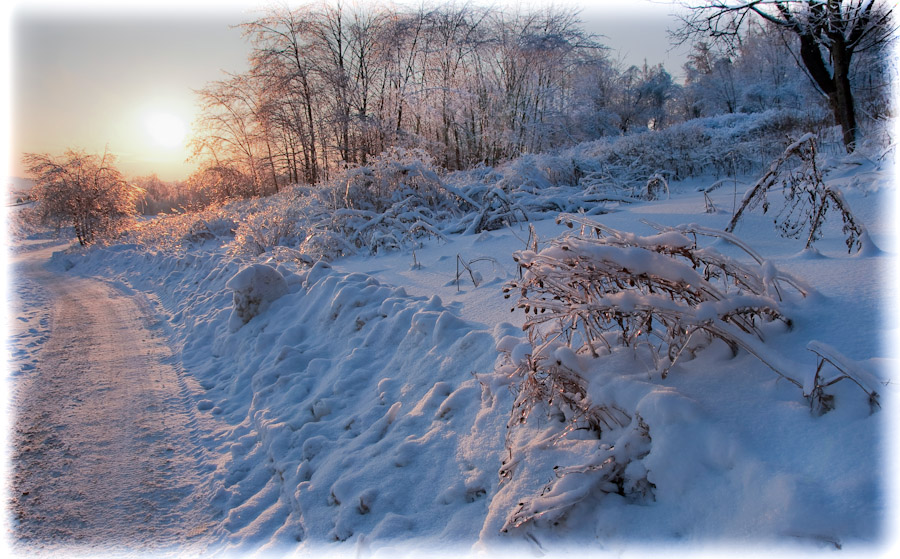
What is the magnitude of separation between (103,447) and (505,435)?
2.74 meters

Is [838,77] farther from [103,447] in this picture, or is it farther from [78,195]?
[78,195]

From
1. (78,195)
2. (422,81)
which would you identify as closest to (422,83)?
(422,81)

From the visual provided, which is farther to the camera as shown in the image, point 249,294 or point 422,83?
point 422,83

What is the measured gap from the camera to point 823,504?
1.06 m

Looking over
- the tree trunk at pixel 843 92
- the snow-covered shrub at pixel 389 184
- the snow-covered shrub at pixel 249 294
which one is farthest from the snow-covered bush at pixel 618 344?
the tree trunk at pixel 843 92

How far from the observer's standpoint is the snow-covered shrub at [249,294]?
483 cm

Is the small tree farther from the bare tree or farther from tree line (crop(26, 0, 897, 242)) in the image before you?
the bare tree

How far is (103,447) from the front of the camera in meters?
3.04

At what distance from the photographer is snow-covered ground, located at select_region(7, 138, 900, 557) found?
1.15m

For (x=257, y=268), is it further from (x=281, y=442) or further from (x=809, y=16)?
(x=809, y=16)

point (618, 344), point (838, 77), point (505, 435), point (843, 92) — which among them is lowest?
point (505, 435)

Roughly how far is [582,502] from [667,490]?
247 mm

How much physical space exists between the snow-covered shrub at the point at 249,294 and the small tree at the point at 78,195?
16.6 m

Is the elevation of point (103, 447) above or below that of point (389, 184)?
below
